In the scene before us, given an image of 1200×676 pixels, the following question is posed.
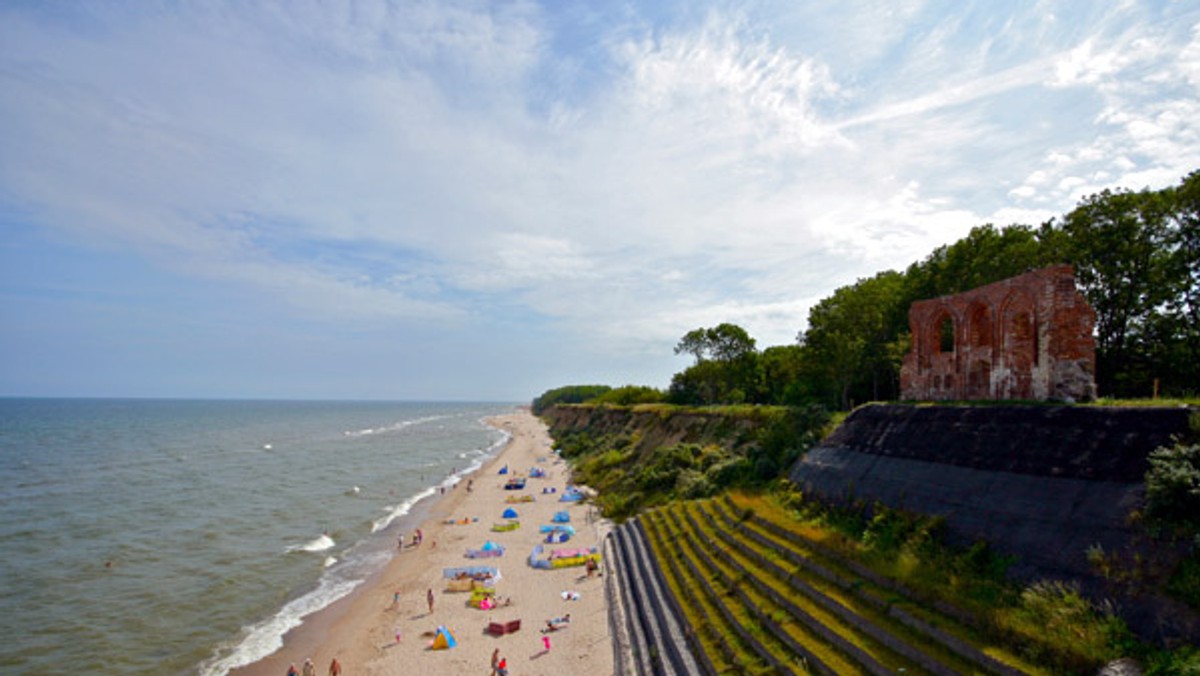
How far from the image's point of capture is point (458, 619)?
2456cm

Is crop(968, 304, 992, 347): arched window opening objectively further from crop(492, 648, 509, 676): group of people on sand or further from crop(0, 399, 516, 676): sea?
crop(0, 399, 516, 676): sea

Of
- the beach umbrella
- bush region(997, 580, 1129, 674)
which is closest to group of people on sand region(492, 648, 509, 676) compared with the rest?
the beach umbrella

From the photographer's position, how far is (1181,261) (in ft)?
74.4

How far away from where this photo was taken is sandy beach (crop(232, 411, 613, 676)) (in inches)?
811

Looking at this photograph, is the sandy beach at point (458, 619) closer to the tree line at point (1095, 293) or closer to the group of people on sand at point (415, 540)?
the group of people on sand at point (415, 540)

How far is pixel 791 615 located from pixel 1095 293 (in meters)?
22.7

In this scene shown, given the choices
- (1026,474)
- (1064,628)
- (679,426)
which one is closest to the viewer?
(1064,628)

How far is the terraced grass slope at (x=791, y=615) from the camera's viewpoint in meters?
12.0

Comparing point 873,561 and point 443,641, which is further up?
point 873,561

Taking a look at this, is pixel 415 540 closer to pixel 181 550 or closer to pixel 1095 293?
pixel 181 550

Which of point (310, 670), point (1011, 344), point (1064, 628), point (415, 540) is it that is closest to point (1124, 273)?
point (1011, 344)

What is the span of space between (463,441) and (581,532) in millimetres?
83517

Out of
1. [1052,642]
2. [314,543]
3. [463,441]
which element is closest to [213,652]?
[314,543]

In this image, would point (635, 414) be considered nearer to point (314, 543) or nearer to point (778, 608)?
point (314, 543)
